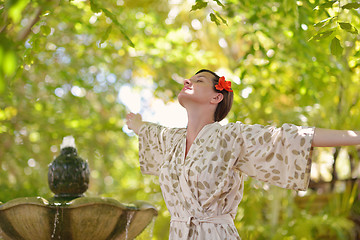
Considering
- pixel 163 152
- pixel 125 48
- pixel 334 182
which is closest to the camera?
pixel 163 152

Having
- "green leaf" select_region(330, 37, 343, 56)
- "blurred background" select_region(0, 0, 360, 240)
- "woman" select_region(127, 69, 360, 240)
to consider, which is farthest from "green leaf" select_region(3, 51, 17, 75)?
"blurred background" select_region(0, 0, 360, 240)

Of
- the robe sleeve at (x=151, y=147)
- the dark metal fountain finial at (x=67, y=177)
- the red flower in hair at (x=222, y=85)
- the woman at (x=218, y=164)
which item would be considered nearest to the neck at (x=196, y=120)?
the woman at (x=218, y=164)

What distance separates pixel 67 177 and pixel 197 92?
0.93 metres

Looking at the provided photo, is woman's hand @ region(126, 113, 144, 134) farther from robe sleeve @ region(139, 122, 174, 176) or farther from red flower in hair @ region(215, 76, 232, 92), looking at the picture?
red flower in hair @ region(215, 76, 232, 92)

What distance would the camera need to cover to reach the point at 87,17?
16.7 feet

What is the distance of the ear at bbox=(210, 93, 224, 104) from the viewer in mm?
2201

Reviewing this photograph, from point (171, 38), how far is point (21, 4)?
446 centimetres

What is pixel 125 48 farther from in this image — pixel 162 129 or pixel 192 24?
pixel 162 129

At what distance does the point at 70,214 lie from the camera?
7.44 ft

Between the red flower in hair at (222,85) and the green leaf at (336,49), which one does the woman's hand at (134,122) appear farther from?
the green leaf at (336,49)

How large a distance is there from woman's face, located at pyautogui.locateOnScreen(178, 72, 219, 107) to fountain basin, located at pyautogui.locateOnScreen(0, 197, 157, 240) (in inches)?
26.6

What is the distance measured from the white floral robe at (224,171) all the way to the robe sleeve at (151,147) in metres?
0.34

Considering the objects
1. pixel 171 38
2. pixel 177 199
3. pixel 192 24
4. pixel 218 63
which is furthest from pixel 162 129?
pixel 192 24

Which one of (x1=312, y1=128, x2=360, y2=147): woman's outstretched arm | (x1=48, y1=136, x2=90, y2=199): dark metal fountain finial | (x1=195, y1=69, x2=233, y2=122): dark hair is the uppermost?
(x1=195, y1=69, x2=233, y2=122): dark hair
